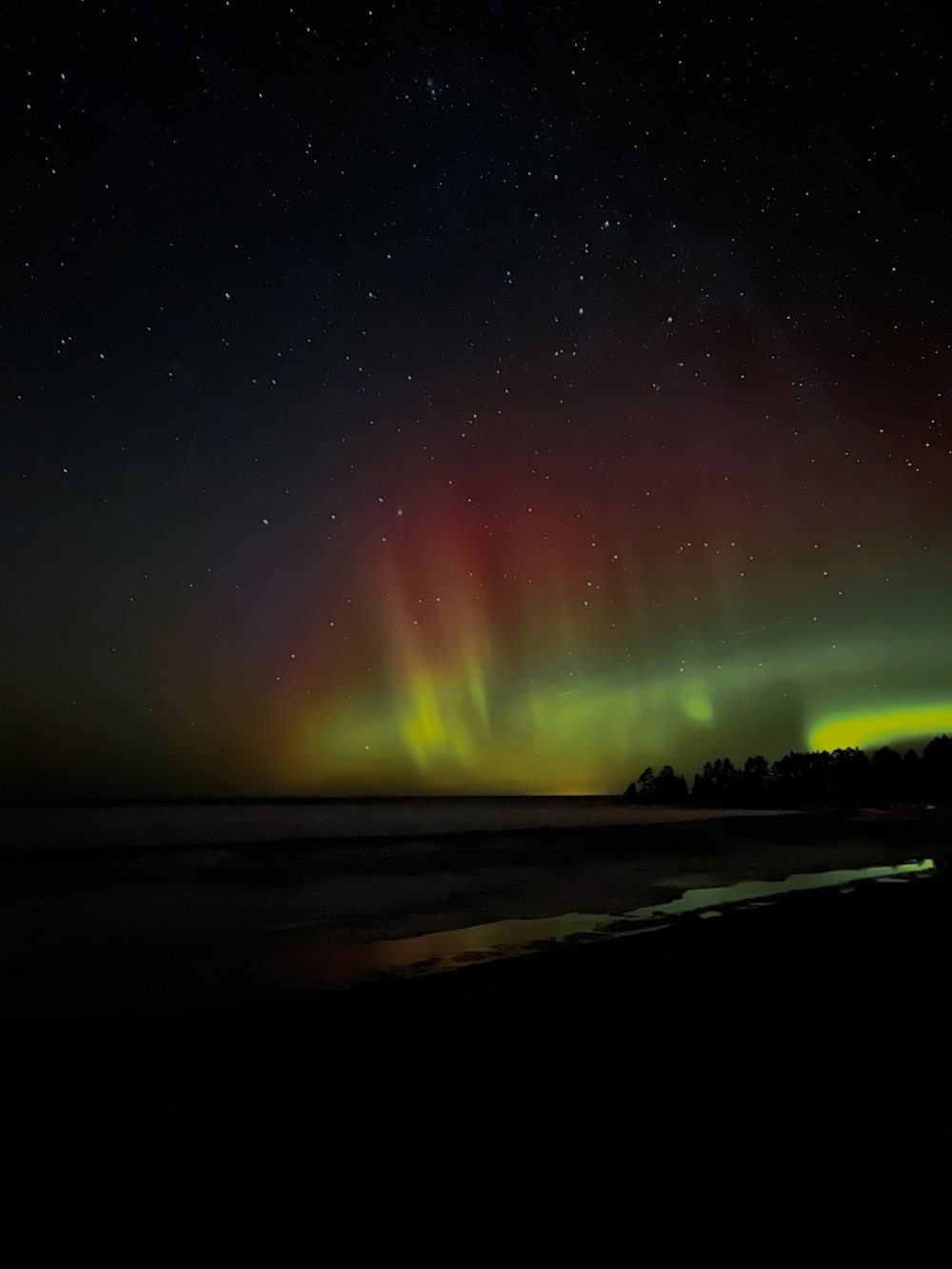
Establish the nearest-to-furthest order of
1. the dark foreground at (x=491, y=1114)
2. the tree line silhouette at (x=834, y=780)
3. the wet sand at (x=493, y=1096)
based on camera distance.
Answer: the dark foreground at (x=491, y=1114) → the wet sand at (x=493, y=1096) → the tree line silhouette at (x=834, y=780)

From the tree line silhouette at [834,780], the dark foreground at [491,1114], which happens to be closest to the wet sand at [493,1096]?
the dark foreground at [491,1114]

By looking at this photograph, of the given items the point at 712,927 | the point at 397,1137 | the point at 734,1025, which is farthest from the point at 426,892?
the point at 397,1137

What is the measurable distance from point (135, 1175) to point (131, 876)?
1852cm

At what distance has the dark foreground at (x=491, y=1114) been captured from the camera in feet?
9.23

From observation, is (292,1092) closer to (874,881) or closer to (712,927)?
(712,927)

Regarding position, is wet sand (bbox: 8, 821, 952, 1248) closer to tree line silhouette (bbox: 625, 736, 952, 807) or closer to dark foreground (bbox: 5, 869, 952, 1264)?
dark foreground (bbox: 5, 869, 952, 1264)

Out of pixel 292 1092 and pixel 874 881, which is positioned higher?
pixel 292 1092

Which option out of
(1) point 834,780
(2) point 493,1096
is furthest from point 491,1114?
(1) point 834,780

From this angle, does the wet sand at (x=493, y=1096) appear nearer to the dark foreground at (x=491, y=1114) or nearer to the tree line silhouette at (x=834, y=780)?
the dark foreground at (x=491, y=1114)

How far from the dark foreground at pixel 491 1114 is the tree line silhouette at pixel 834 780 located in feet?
197

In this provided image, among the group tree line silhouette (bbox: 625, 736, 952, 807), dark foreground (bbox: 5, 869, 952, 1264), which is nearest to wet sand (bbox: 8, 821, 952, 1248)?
dark foreground (bbox: 5, 869, 952, 1264)

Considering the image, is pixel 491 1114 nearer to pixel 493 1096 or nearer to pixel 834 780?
pixel 493 1096

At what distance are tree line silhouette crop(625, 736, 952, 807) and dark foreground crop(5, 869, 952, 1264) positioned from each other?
60.2 metres

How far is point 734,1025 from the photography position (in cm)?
500
